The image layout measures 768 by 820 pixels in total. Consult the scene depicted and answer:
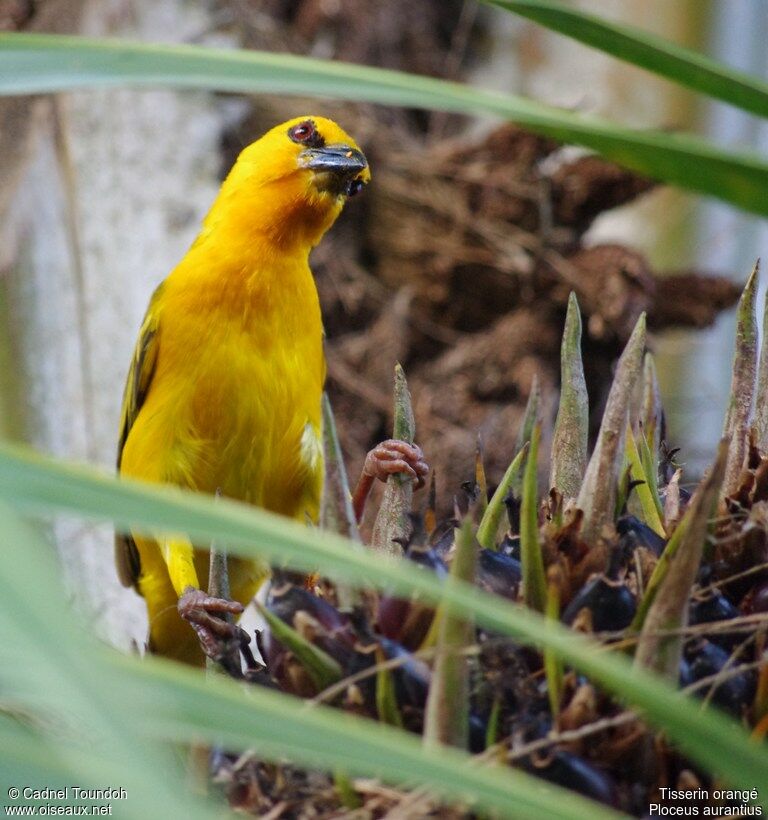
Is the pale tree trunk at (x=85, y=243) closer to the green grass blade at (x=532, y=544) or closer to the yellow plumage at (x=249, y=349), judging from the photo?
the yellow plumage at (x=249, y=349)

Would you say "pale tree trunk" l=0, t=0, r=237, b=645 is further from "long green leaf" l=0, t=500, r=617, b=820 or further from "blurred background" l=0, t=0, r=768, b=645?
"long green leaf" l=0, t=500, r=617, b=820

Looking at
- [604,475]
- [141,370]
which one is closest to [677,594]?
[604,475]

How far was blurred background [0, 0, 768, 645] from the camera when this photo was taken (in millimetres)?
5129

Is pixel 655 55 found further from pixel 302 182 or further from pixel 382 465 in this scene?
pixel 302 182

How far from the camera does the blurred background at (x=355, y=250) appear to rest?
513 cm

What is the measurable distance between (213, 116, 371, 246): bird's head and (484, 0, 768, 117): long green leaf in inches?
92.8

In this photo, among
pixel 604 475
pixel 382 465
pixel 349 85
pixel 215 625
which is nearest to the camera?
pixel 349 85

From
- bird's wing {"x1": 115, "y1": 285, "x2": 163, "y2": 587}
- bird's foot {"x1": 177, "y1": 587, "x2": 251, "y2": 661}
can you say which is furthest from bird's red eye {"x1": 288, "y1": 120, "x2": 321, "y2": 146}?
bird's foot {"x1": 177, "y1": 587, "x2": 251, "y2": 661}

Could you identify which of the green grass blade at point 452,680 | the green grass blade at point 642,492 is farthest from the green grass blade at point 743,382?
the green grass blade at point 452,680

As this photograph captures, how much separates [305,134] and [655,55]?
8.49 ft

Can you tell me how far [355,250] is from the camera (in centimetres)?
607

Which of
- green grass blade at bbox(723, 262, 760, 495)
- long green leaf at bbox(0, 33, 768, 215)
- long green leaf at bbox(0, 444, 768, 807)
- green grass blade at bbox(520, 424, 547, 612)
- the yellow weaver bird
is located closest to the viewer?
long green leaf at bbox(0, 444, 768, 807)

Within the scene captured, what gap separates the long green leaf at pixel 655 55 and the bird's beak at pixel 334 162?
2355 millimetres

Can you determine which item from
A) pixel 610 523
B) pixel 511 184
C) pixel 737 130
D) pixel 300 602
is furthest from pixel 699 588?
pixel 737 130
